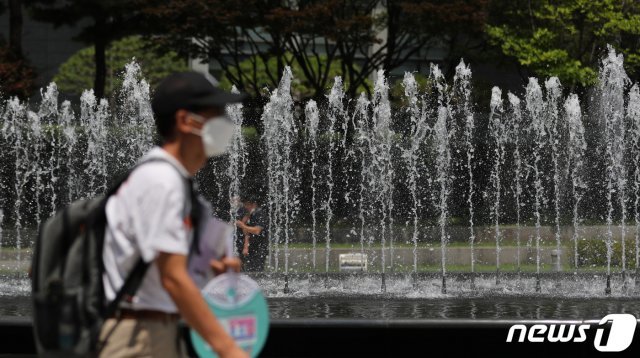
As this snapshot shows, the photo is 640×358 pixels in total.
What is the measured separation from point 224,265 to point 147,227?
323mm

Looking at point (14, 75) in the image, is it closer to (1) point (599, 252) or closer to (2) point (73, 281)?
(1) point (599, 252)

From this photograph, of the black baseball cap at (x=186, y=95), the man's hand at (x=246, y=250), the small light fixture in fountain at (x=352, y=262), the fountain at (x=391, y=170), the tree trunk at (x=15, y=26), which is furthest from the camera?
the tree trunk at (x=15, y=26)

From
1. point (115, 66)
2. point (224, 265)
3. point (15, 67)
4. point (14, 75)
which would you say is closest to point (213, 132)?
point (224, 265)

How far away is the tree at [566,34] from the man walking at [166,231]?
91.8 feet

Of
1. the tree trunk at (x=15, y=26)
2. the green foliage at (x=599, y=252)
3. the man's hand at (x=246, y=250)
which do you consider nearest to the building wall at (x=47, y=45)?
the tree trunk at (x=15, y=26)

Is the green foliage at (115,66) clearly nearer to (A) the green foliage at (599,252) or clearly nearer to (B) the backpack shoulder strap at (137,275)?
(A) the green foliage at (599,252)

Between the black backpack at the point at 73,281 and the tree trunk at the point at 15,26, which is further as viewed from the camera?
the tree trunk at the point at 15,26

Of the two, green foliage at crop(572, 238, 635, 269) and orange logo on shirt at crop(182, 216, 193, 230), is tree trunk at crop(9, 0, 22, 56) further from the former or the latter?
orange logo on shirt at crop(182, 216, 193, 230)

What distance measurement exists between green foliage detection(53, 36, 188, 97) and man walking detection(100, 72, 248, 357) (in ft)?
135

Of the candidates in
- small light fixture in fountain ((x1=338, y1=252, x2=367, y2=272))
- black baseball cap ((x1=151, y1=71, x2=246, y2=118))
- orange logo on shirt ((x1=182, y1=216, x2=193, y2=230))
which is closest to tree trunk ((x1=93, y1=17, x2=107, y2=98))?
small light fixture in fountain ((x1=338, y1=252, x2=367, y2=272))

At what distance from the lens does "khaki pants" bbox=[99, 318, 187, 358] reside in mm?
3258

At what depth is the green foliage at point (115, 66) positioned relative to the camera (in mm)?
45656

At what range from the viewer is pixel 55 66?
184 feet

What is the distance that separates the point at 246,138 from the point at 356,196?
10.6 ft
